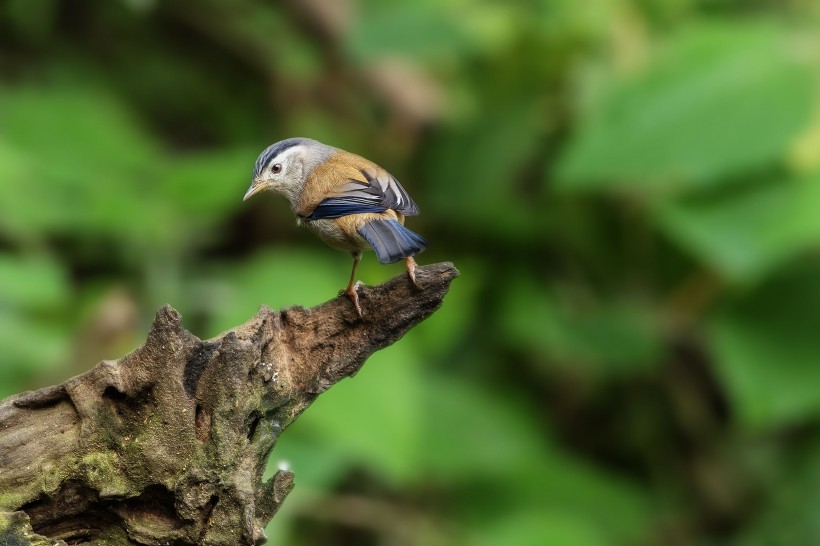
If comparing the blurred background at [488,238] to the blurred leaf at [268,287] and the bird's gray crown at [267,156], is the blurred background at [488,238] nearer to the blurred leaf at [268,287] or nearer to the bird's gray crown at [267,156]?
the blurred leaf at [268,287]

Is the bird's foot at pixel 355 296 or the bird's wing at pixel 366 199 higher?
the bird's wing at pixel 366 199

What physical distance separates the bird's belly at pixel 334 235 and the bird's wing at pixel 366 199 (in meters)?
0.02

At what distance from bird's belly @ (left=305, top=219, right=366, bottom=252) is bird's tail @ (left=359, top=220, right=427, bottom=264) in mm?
125

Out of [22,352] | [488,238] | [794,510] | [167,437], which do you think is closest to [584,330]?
[488,238]

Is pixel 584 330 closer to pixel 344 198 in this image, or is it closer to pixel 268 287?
pixel 268 287

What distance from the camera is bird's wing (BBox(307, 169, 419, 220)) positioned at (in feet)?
10.8

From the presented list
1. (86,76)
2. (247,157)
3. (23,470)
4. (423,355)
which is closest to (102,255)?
(247,157)

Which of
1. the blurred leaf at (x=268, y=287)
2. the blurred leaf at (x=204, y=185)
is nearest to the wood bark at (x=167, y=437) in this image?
the blurred leaf at (x=268, y=287)

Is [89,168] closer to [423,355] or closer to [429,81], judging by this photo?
[423,355]

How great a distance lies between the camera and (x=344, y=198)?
3.36 meters

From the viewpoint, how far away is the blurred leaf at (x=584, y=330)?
6902mm

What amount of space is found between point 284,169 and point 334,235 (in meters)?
0.50

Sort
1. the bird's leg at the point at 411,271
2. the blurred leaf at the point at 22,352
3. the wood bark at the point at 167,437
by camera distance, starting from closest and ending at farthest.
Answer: the wood bark at the point at 167,437
the bird's leg at the point at 411,271
the blurred leaf at the point at 22,352

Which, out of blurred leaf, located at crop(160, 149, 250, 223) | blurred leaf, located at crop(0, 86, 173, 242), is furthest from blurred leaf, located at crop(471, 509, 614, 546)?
blurred leaf, located at crop(0, 86, 173, 242)
